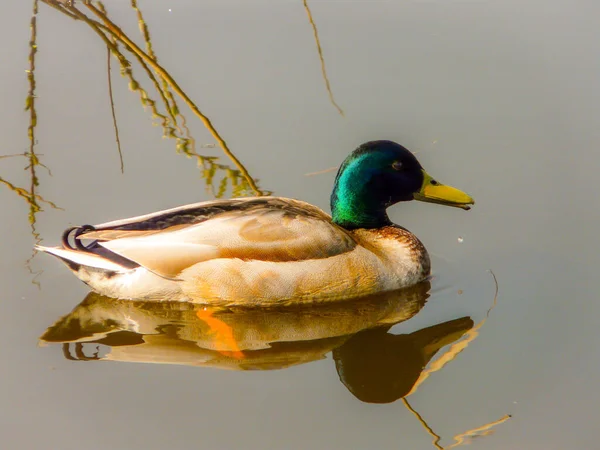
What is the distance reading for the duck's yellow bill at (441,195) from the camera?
7.64m

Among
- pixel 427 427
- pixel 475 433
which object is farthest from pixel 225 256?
pixel 475 433

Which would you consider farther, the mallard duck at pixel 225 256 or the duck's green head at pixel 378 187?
the duck's green head at pixel 378 187

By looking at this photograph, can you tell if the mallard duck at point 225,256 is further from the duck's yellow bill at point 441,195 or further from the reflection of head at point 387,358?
the duck's yellow bill at point 441,195

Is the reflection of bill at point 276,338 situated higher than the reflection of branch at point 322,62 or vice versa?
the reflection of branch at point 322,62

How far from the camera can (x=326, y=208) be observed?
27.6ft

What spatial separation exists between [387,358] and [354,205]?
1452 millimetres

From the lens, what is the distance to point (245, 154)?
879cm

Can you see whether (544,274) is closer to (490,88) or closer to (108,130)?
(490,88)

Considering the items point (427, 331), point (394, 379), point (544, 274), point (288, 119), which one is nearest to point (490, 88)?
point (288, 119)

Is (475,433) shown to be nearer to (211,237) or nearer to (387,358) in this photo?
(387,358)

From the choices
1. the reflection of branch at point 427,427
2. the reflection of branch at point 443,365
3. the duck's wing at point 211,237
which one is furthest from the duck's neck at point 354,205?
the reflection of branch at point 427,427

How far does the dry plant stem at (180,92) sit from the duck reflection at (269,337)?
155 cm

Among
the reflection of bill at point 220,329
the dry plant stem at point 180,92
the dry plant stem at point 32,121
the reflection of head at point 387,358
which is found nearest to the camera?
A: the reflection of head at point 387,358

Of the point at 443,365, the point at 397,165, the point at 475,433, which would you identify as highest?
the point at 397,165
